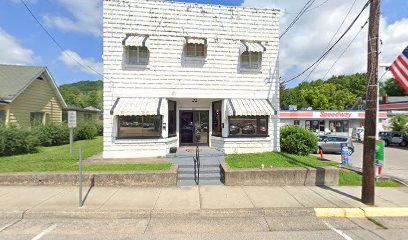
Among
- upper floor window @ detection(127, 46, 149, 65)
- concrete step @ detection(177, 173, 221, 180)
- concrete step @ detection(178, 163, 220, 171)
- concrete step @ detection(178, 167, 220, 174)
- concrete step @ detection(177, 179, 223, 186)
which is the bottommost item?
concrete step @ detection(177, 179, 223, 186)

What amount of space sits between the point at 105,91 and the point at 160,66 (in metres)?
2.87

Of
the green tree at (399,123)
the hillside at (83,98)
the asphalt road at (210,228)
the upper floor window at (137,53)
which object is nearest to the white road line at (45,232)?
the asphalt road at (210,228)

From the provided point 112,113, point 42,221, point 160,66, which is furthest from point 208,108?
point 42,221

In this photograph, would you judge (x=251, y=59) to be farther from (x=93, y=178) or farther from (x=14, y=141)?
(x=14, y=141)

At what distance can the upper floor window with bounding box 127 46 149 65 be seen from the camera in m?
10.4

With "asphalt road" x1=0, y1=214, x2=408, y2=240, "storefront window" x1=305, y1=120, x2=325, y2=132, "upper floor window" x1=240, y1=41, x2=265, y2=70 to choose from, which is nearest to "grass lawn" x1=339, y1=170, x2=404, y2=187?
"asphalt road" x1=0, y1=214, x2=408, y2=240

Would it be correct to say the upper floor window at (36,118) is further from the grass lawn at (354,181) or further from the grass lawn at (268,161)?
the grass lawn at (354,181)

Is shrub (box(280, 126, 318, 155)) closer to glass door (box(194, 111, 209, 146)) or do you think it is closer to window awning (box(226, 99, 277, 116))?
window awning (box(226, 99, 277, 116))

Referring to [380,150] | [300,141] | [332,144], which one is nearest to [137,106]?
[300,141]

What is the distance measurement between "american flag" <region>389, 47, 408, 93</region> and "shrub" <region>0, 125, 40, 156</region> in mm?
17695

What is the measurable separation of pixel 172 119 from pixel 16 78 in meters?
14.5

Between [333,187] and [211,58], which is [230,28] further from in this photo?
[333,187]

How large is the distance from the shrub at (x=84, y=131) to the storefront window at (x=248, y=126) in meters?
16.8

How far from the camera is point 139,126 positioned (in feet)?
33.9
